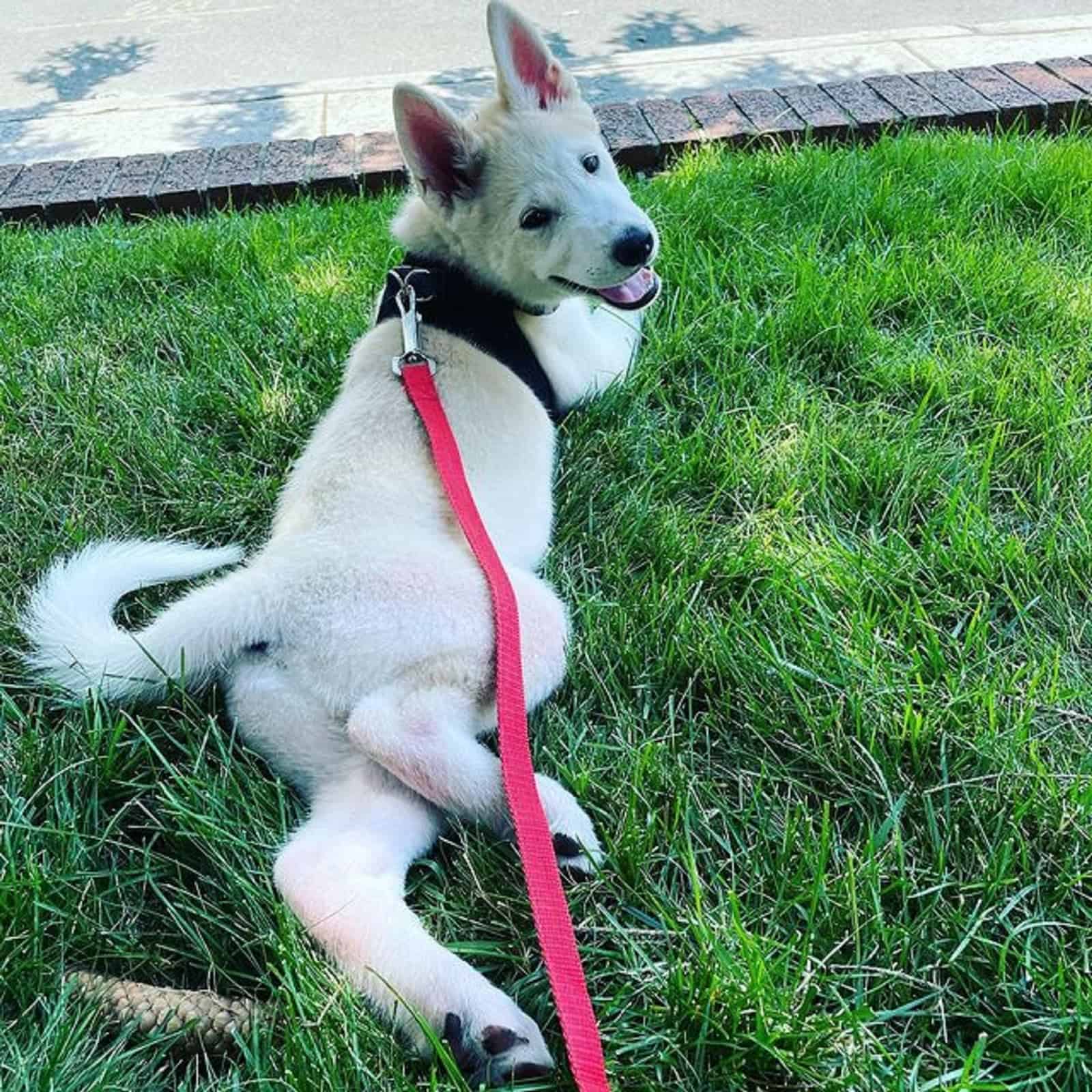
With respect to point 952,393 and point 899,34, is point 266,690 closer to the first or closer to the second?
point 952,393

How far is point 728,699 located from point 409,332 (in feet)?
3.10

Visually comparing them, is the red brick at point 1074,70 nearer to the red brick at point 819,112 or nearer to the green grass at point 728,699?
the red brick at point 819,112

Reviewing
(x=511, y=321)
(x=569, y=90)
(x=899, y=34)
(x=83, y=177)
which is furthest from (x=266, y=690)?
(x=899, y=34)

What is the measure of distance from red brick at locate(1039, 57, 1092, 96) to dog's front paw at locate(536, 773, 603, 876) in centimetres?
380

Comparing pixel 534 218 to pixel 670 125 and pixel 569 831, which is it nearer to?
pixel 569 831

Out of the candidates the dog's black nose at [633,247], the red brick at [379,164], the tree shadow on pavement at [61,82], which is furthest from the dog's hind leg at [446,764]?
the tree shadow on pavement at [61,82]

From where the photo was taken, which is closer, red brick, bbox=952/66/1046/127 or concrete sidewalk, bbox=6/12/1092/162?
red brick, bbox=952/66/1046/127

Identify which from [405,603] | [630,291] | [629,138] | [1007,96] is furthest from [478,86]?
[405,603]

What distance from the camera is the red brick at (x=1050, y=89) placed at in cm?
380

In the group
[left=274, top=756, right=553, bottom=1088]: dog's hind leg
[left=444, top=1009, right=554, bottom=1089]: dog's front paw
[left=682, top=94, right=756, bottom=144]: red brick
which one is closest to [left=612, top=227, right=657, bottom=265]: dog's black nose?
[left=274, top=756, right=553, bottom=1088]: dog's hind leg

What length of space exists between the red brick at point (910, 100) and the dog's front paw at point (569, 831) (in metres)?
3.39

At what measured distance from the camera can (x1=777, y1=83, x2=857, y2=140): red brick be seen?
387cm

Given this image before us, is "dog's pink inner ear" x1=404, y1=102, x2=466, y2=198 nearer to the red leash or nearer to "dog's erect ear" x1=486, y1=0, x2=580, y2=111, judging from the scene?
"dog's erect ear" x1=486, y1=0, x2=580, y2=111

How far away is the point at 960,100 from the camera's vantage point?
396cm
